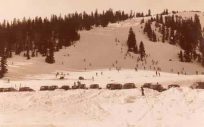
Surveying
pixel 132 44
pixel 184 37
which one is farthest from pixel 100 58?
pixel 184 37

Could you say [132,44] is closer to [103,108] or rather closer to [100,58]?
[100,58]

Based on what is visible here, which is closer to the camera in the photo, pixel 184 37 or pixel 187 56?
pixel 187 56

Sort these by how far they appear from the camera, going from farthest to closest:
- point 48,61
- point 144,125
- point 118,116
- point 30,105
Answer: point 48,61 < point 30,105 < point 118,116 < point 144,125

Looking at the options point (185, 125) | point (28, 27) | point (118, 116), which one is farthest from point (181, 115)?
point (28, 27)

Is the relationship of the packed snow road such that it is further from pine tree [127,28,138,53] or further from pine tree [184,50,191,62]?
pine tree [127,28,138,53]

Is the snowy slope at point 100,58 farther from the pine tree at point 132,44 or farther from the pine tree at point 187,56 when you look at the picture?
the pine tree at point 187,56

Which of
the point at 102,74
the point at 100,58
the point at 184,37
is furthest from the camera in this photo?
the point at 184,37

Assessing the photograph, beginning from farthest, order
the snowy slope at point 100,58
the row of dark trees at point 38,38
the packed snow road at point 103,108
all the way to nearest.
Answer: the row of dark trees at point 38,38, the snowy slope at point 100,58, the packed snow road at point 103,108

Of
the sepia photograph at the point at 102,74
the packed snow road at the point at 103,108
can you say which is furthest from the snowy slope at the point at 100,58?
the packed snow road at the point at 103,108

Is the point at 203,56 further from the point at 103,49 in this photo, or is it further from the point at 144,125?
the point at 144,125

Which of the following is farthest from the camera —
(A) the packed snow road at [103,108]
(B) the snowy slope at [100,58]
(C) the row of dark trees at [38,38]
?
(C) the row of dark trees at [38,38]

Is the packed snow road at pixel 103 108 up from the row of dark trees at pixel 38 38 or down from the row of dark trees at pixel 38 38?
down
